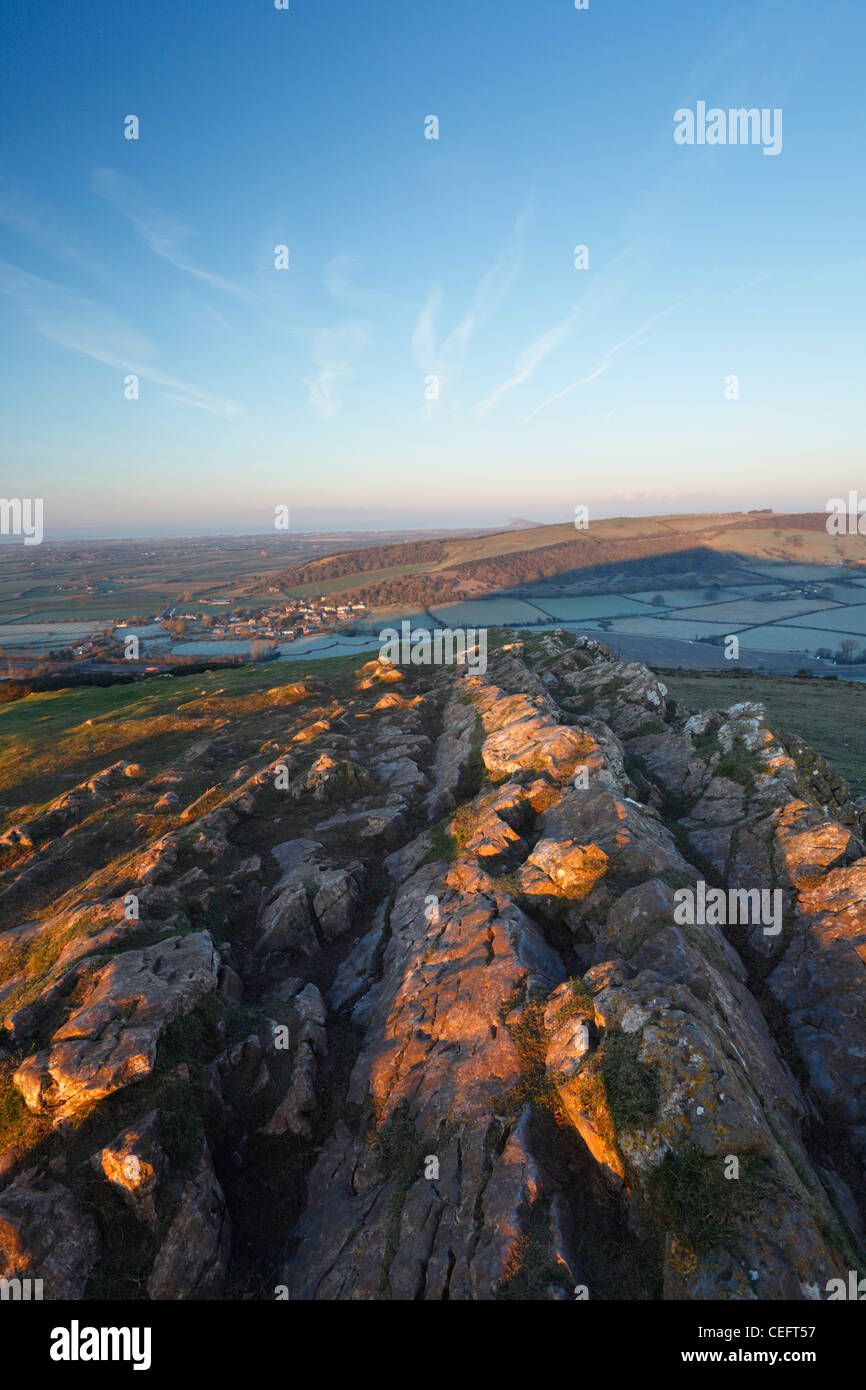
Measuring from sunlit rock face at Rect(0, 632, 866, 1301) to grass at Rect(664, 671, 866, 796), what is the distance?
57.8ft

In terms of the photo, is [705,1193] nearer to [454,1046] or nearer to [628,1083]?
[628,1083]

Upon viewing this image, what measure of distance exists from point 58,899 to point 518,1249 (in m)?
20.0

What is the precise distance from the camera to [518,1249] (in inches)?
338

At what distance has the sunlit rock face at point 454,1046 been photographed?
29.3ft

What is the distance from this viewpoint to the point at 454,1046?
40.3 ft

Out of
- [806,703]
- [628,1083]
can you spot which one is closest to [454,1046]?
[628,1083]

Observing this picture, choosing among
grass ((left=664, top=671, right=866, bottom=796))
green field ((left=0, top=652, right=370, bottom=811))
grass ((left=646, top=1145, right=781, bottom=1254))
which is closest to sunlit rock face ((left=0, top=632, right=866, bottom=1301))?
grass ((left=646, top=1145, right=781, bottom=1254))

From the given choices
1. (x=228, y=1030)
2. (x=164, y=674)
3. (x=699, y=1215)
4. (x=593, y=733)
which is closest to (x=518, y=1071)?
(x=699, y=1215)

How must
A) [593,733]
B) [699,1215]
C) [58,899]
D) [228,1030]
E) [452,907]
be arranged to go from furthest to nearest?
1. [593,733]
2. [58,899]
3. [452,907]
4. [228,1030]
5. [699,1215]

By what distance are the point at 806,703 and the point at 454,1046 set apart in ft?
194

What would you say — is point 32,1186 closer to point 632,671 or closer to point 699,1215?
point 699,1215

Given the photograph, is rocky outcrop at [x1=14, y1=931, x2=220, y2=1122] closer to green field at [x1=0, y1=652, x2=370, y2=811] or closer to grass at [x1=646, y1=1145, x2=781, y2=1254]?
grass at [x1=646, y1=1145, x2=781, y2=1254]

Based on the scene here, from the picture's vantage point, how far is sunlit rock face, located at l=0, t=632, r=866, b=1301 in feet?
29.3
